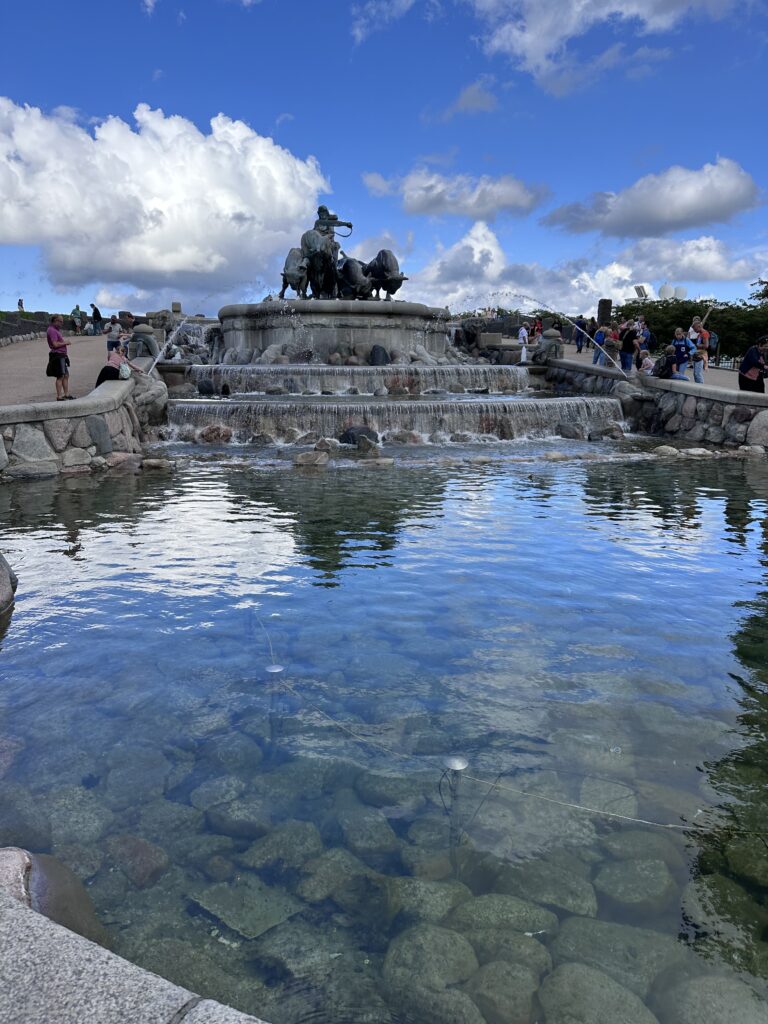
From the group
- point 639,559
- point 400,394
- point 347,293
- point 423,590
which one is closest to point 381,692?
point 423,590

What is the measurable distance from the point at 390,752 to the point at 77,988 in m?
2.03

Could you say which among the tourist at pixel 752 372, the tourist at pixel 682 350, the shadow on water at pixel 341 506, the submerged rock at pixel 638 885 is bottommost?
the submerged rock at pixel 638 885

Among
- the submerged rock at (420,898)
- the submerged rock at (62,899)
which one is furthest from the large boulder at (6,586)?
the submerged rock at (420,898)

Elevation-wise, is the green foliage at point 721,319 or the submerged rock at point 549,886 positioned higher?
the green foliage at point 721,319

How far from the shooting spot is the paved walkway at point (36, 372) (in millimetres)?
15961

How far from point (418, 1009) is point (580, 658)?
2747 mm

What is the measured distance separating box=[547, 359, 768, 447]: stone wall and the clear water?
31.8 feet

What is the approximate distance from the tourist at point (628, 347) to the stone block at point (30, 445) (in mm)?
15200

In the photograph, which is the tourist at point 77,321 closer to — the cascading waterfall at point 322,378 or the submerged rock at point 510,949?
the cascading waterfall at point 322,378

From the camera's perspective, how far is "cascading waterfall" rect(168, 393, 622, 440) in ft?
52.1

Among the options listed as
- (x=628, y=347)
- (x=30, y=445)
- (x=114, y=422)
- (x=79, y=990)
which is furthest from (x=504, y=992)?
(x=628, y=347)

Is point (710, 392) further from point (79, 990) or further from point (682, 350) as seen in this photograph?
point (79, 990)

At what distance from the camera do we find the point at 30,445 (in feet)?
39.3

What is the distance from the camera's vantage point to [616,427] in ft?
56.9
